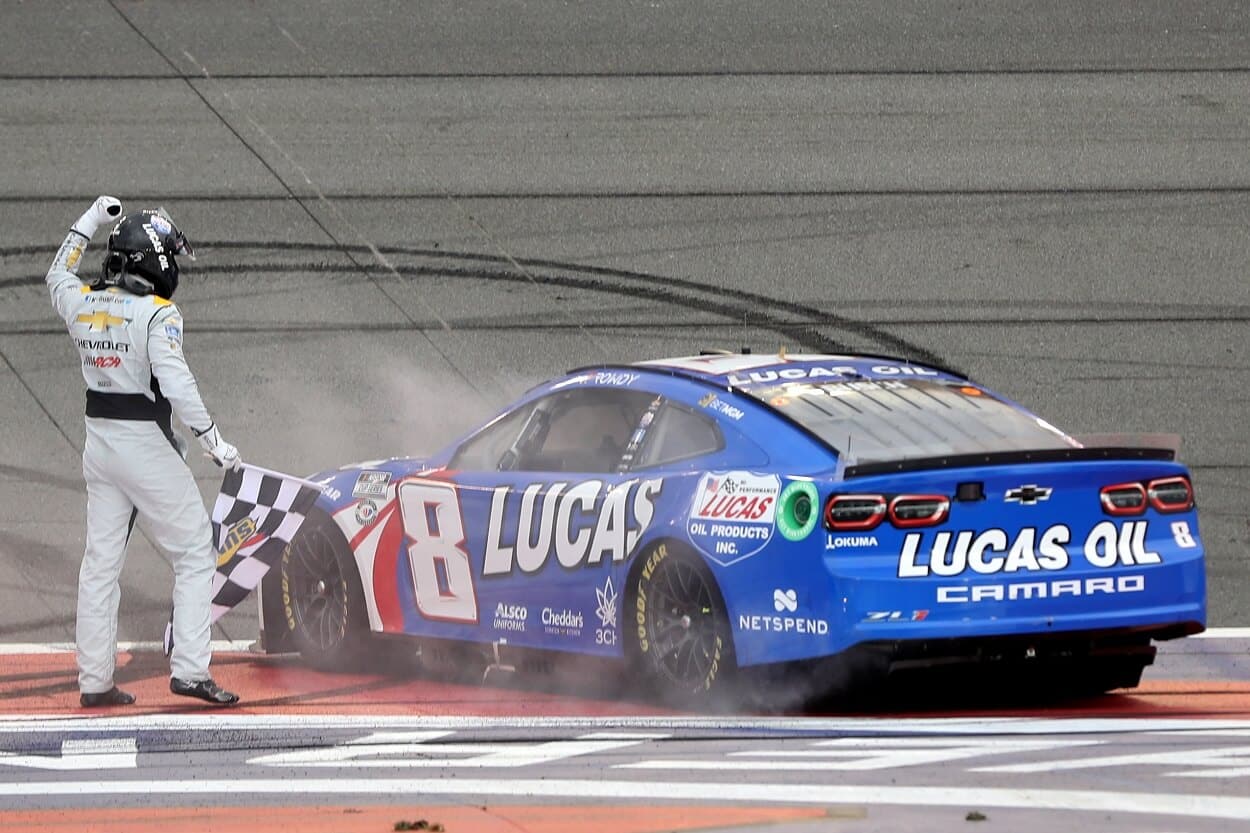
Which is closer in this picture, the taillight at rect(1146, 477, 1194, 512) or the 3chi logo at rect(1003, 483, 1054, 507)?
the 3chi logo at rect(1003, 483, 1054, 507)

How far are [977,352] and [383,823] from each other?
707 centimetres

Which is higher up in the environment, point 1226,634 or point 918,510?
point 918,510

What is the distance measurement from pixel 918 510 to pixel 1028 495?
1.27 ft

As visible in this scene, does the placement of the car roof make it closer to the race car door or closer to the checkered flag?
the race car door

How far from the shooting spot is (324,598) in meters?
9.38

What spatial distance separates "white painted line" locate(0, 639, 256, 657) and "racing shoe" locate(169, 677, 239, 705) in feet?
5.32

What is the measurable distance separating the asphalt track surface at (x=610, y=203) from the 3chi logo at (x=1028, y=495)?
12.6ft

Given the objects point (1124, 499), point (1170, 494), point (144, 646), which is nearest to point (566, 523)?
point (1124, 499)

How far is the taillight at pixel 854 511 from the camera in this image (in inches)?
279

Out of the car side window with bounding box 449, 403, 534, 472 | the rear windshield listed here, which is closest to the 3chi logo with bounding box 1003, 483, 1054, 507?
the rear windshield

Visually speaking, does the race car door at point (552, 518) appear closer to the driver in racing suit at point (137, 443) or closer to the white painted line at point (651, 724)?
the white painted line at point (651, 724)

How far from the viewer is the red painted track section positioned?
780cm

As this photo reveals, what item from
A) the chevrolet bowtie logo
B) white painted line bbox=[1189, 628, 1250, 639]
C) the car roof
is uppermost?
the chevrolet bowtie logo

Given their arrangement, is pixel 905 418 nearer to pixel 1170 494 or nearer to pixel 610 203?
pixel 1170 494
